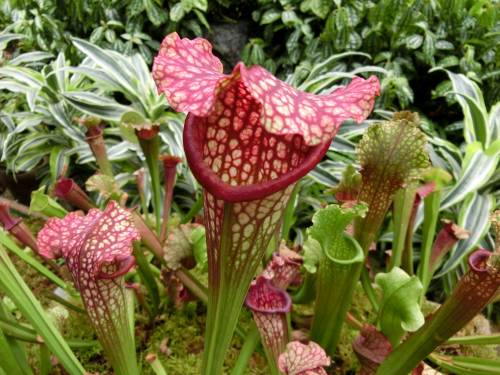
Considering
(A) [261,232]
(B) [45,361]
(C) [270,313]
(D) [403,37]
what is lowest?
(B) [45,361]

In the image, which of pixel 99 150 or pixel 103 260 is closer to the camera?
pixel 103 260

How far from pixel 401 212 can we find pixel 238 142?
50 centimetres

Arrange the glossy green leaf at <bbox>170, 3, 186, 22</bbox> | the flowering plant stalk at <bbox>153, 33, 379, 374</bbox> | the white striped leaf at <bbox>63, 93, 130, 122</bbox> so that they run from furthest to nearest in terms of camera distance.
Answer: the glossy green leaf at <bbox>170, 3, 186, 22</bbox> → the white striped leaf at <bbox>63, 93, 130, 122</bbox> → the flowering plant stalk at <bbox>153, 33, 379, 374</bbox>

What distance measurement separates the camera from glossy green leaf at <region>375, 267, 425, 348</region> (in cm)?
56

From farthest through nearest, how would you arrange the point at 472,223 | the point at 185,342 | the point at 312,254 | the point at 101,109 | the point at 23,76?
1. the point at 23,76
2. the point at 101,109
3. the point at 472,223
4. the point at 185,342
5. the point at 312,254

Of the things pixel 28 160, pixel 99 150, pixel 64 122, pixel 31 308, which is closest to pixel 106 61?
pixel 64 122

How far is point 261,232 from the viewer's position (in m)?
0.40

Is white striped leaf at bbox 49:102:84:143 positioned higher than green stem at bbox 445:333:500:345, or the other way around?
green stem at bbox 445:333:500:345

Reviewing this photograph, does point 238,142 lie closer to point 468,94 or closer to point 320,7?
point 468,94

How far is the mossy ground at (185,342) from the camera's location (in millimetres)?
817

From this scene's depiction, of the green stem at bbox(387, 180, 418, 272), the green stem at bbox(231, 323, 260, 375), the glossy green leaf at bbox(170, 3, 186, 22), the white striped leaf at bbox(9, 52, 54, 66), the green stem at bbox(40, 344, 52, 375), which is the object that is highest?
the glossy green leaf at bbox(170, 3, 186, 22)

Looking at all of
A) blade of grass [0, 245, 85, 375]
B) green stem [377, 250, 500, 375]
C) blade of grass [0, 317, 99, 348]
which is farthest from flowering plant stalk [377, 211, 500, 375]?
blade of grass [0, 317, 99, 348]

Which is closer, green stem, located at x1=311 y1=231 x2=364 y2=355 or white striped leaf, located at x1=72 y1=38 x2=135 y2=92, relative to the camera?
green stem, located at x1=311 y1=231 x2=364 y2=355

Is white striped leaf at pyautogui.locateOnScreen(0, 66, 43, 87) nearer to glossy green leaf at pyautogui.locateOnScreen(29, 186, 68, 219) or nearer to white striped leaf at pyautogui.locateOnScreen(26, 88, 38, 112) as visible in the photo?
white striped leaf at pyautogui.locateOnScreen(26, 88, 38, 112)
